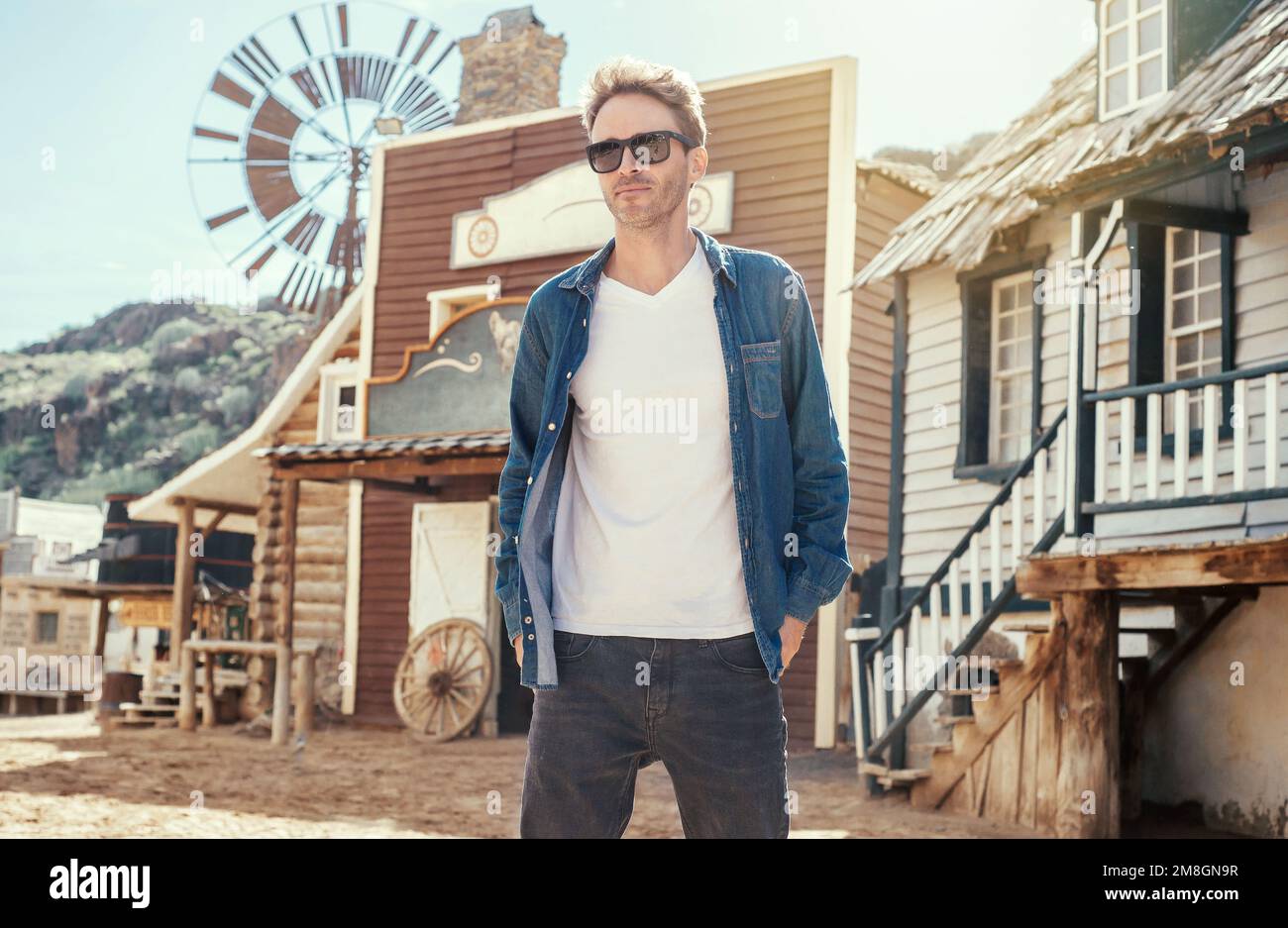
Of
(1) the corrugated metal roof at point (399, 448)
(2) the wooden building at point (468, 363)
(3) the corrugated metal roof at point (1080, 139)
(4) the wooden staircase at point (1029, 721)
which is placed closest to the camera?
(3) the corrugated metal roof at point (1080, 139)

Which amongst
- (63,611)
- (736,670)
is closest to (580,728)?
(736,670)

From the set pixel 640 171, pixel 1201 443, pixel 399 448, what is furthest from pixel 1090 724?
pixel 399 448

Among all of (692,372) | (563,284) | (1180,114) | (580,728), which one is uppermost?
(1180,114)

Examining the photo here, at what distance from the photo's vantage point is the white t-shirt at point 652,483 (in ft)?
9.14

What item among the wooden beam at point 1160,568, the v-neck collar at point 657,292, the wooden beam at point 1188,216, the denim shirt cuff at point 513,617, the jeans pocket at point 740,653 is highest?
the wooden beam at point 1188,216

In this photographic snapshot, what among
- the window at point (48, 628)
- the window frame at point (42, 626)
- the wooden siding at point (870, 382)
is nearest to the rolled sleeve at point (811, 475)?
the wooden siding at point (870, 382)

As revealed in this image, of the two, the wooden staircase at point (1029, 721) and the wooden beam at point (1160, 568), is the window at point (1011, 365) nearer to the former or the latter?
the wooden staircase at point (1029, 721)

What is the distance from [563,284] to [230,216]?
24.2m

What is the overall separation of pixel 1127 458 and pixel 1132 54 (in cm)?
330

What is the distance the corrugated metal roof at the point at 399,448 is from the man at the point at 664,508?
34.6ft

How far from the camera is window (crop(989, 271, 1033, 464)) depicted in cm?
1120

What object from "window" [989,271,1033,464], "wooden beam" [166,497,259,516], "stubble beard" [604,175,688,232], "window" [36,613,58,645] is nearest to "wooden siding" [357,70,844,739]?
"window" [989,271,1033,464]

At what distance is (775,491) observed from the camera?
2.87 metres
